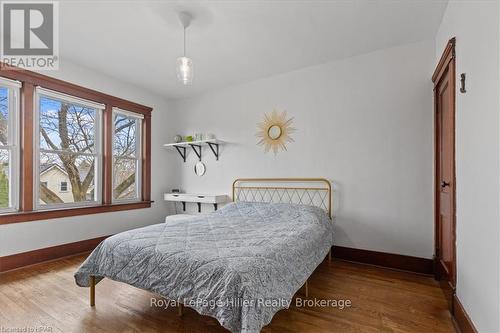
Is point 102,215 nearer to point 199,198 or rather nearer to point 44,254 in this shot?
point 44,254

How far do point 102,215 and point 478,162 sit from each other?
4079 mm

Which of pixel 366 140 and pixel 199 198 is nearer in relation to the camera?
A: pixel 366 140

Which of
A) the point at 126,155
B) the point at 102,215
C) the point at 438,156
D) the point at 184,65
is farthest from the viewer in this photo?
the point at 126,155

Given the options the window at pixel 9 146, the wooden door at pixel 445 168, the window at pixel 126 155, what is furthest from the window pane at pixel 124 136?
the wooden door at pixel 445 168

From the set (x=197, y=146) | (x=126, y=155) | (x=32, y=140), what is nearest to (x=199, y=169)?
(x=197, y=146)

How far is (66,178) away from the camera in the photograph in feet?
10.7

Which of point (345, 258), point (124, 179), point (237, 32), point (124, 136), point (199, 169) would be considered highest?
point (237, 32)

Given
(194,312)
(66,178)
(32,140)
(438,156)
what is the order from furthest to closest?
(66,178) → (32,140) → (438,156) → (194,312)

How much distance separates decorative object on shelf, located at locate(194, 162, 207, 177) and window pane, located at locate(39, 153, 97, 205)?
1494 mm

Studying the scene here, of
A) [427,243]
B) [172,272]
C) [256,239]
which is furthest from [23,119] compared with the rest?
[427,243]

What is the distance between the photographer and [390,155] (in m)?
2.76

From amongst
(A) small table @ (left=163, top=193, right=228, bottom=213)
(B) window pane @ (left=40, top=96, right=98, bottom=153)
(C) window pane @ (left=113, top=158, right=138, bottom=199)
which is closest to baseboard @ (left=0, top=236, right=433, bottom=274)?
(C) window pane @ (left=113, top=158, right=138, bottom=199)

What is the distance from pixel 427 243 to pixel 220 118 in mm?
3188

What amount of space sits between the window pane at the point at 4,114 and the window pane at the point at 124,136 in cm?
120
